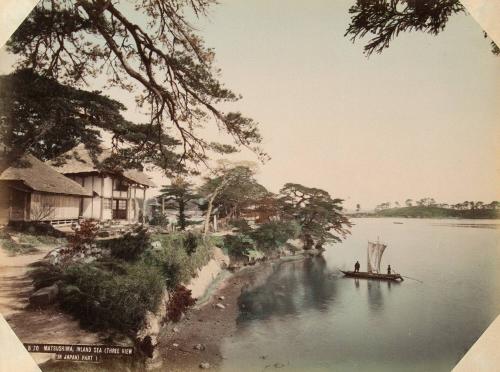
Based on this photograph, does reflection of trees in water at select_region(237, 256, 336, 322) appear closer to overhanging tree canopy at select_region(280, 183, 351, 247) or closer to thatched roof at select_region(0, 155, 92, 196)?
overhanging tree canopy at select_region(280, 183, 351, 247)

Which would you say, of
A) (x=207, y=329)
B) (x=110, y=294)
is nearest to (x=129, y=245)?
(x=110, y=294)

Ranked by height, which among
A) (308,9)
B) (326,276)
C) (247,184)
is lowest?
(326,276)

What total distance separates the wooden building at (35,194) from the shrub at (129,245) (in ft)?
1.55

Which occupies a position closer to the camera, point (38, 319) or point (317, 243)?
point (38, 319)

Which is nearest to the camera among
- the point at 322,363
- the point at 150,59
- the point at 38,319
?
the point at 322,363

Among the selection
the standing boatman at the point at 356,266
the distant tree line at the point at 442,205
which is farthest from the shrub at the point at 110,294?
the distant tree line at the point at 442,205

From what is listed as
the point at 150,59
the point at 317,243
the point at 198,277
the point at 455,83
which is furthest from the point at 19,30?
the point at 455,83

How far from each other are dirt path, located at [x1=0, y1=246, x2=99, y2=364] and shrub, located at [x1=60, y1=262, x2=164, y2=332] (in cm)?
12

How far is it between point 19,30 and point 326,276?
3.88 m

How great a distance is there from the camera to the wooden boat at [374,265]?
3279 mm

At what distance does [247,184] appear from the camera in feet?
11.4

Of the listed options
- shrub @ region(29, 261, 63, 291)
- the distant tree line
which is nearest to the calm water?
the distant tree line

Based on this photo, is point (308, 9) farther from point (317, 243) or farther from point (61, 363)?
point (61, 363)

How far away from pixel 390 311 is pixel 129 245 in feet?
8.34
